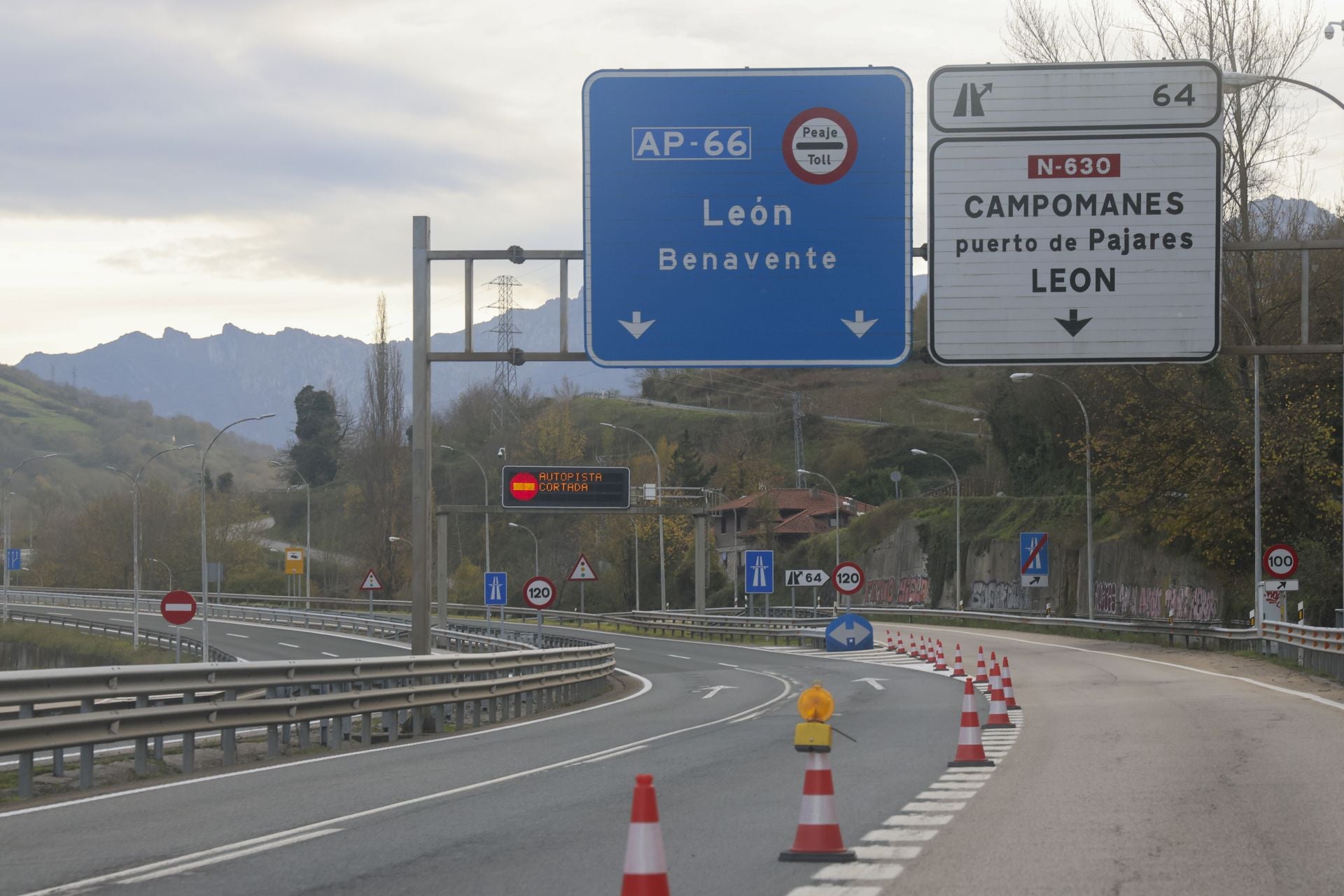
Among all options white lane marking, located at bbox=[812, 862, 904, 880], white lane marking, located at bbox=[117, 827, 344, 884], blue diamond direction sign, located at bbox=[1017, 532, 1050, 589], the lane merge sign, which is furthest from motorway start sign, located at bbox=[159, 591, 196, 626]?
white lane marking, located at bbox=[812, 862, 904, 880]

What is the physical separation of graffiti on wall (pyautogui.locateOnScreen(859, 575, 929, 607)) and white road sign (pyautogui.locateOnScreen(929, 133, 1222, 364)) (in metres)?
63.0

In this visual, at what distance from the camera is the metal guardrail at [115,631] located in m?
58.9

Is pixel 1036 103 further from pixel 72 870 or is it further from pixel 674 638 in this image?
pixel 674 638

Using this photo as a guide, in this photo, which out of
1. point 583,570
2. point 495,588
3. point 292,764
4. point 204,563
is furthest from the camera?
point 204,563

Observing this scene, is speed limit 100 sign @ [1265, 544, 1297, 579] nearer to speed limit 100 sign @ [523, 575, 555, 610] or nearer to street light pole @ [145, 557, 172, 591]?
speed limit 100 sign @ [523, 575, 555, 610]

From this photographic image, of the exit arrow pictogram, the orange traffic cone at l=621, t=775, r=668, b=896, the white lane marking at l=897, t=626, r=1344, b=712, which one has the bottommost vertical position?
the white lane marking at l=897, t=626, r=1344, b=712

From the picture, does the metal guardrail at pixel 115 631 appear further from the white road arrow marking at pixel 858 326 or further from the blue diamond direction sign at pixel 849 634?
the white road arrow marking at pixel 858 326

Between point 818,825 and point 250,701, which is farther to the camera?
point 250,701

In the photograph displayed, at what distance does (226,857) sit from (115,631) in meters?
65.7

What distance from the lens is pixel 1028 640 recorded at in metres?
50.9

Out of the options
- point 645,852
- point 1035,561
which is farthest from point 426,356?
point 1035,561

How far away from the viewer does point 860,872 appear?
8.23 metres

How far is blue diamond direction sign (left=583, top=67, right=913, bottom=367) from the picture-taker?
1634 centimetres

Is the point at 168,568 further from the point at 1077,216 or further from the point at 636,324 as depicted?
the point at 1077,216
